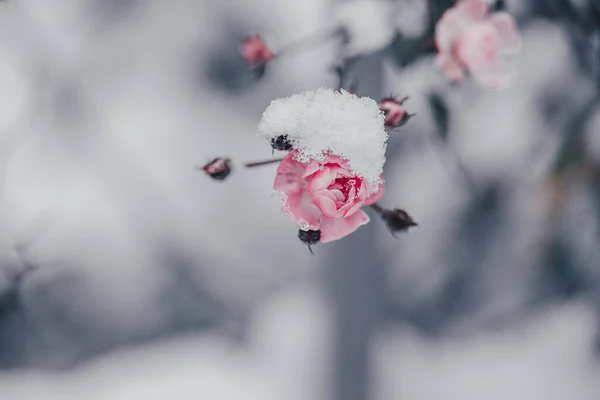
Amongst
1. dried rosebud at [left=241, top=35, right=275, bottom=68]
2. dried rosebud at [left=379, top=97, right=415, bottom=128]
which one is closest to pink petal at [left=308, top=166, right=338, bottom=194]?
dried rosebud at [left=379, top=97, right=415, bottom=128]

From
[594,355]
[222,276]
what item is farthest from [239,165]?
[594,355]

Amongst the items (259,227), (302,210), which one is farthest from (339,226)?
(259,227)

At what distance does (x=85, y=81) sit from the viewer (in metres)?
1.04

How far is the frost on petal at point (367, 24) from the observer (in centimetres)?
86

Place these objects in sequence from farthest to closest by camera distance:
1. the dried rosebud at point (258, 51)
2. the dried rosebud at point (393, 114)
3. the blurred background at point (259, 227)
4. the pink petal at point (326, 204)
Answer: the blurred background at point (259, 227) → the dried rosebud at point (258, 51) → the dried rosebud at point (393, 114) → the pink petal at point (326, 204)

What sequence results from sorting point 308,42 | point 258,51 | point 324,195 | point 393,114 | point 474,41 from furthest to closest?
point 308,42 → point 258,51 → point 474,41 → point 393,114 → point 324,195

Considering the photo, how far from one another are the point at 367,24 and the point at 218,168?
48 centimetres

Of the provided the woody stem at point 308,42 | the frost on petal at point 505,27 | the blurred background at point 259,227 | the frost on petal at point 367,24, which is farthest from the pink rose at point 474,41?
the woody stem at point 308,42

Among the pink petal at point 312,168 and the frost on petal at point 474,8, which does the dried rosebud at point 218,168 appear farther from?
the frost on petal at point 474,8

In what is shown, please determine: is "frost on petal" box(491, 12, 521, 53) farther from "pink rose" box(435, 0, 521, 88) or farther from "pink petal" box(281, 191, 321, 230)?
"pink petal" box(281, 191, 321, 230)

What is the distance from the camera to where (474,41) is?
0.65 meters

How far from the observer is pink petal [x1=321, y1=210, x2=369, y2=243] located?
1.55ft

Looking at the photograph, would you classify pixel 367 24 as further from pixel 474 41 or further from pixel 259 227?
pixel 259 227

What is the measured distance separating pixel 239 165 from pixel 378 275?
42 cm
